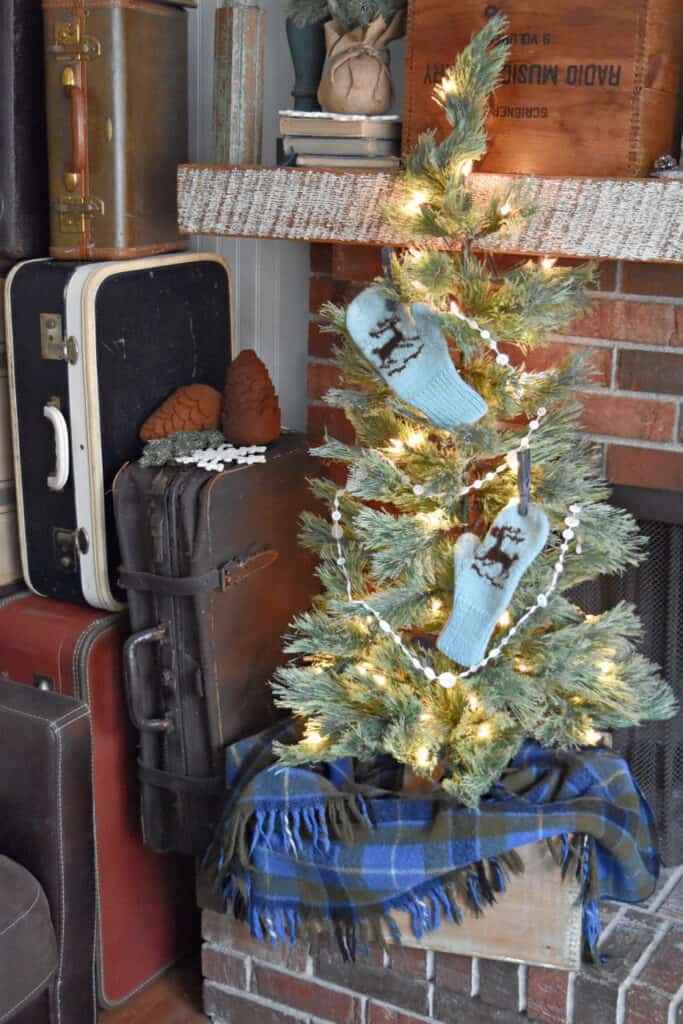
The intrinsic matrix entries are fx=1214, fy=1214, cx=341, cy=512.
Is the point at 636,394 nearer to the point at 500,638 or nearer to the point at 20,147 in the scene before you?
the point at 500,638

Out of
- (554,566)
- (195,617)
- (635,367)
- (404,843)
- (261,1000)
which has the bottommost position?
(261,1000)

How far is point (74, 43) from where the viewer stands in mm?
1920

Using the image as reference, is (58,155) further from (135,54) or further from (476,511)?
(476,511)

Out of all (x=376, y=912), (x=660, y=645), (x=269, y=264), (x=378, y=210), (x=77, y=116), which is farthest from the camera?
(x=269, y=264)

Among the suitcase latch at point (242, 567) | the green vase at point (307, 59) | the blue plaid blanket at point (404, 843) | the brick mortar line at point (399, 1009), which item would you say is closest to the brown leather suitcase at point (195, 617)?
the suitcase latch at point (242, 567)

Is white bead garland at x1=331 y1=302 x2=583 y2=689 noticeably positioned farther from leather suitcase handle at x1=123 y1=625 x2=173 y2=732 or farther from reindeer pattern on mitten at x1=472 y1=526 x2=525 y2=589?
leather suitcase handle at x1=123 y1=625 x2=173 y2=732

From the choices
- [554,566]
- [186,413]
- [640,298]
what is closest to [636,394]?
[640,298]

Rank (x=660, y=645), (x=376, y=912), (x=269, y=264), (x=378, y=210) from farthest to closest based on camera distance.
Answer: (x=269, y=264) < (x=660, y=645) < (x=378, y=210) < (x=376, y=912)

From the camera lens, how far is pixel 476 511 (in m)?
1.79

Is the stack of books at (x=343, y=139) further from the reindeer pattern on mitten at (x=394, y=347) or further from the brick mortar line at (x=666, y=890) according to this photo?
the brick mortar line at (x=666, y=890)

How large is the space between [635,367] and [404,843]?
32.7 inches

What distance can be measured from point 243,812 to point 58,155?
109 cm

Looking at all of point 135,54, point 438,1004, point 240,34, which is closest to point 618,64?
point 240,34

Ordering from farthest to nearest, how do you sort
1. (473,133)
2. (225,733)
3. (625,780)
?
(225,733) < (625,780) < (473,133)
